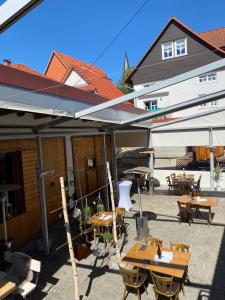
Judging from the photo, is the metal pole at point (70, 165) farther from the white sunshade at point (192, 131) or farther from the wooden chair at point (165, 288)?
the wooden chair at point (165, 288)

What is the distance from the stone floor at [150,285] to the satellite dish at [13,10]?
15.5 feet

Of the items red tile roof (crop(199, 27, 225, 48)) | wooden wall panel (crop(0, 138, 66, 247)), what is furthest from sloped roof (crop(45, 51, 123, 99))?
wooden wall panel (crop(0, 138, 66, 247))

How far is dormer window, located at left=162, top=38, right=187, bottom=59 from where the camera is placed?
24.5m

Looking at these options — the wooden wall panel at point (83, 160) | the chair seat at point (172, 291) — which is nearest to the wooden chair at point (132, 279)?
the chair seat at point (172, 291)

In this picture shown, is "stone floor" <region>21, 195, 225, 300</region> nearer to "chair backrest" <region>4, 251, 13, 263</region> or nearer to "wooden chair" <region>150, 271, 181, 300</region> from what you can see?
"wooden chair" <region>150, 271, 181, 300</region>

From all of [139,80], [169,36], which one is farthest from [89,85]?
[169,36]

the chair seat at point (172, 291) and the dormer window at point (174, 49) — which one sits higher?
the dormer window at point (174, 49)

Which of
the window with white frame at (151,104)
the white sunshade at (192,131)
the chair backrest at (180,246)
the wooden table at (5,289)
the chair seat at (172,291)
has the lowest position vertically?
the chair seat at (172,291)

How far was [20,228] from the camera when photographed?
781 cm

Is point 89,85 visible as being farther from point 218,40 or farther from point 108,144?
point 218,40

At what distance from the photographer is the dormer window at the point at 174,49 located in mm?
24484

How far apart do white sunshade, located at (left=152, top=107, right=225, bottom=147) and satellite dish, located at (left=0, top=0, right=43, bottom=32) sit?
9.83 metres

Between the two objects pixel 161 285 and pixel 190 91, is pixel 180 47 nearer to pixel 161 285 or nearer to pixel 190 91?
pixel 190 91

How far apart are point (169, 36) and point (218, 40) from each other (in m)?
4.51
